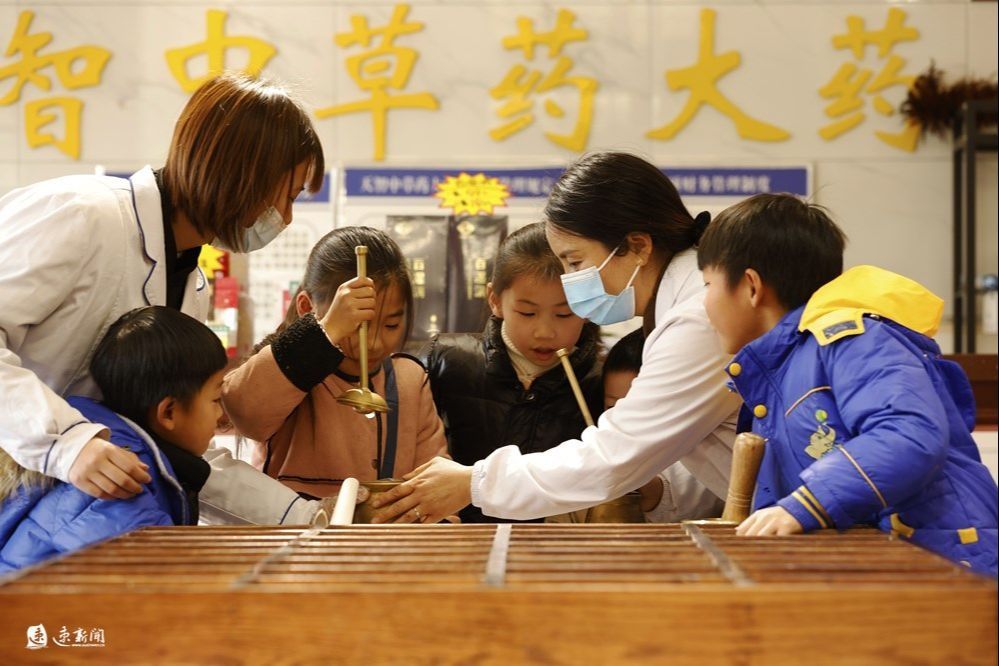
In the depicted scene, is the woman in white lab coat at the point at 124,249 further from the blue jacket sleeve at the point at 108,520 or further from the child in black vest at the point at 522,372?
the child in black vest at the point at 522,372

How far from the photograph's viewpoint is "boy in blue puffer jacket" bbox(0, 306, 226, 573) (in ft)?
4.64

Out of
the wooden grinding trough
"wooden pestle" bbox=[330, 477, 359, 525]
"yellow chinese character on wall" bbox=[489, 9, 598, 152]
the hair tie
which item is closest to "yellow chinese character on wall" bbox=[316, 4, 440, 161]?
"yellow chinese character on wall" bbox=[489, 9, 598, 152]

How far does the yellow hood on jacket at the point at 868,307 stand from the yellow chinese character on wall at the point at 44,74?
3.83 meters

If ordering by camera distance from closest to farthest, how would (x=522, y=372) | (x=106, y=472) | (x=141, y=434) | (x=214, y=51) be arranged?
(x=106, y=472) < (x=141, y=434) < (x=522, y=372) < (x=214, y=51)

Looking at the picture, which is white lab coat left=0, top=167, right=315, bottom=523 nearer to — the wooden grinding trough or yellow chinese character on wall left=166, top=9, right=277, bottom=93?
the wooden grinding trough

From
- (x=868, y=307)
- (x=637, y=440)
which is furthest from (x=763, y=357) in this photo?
(x=637, y=440)

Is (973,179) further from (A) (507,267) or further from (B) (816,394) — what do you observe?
(B) (816,394)

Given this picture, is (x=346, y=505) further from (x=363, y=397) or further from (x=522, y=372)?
(x=522, y=372)

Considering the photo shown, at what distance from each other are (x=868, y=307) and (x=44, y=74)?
4047 millimetres

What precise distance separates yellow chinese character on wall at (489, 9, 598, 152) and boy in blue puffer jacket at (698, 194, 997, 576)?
2.79 m

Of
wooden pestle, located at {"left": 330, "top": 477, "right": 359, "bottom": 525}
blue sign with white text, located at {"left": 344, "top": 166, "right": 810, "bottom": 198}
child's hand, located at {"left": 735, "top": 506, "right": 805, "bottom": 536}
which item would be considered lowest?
wooden pestle, located at {"left": 330, "top": 477, "right": 359, "bottom": 525}

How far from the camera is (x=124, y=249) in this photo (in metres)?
1.63

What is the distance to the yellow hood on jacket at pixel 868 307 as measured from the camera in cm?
127

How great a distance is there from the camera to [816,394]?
130 centimetres
